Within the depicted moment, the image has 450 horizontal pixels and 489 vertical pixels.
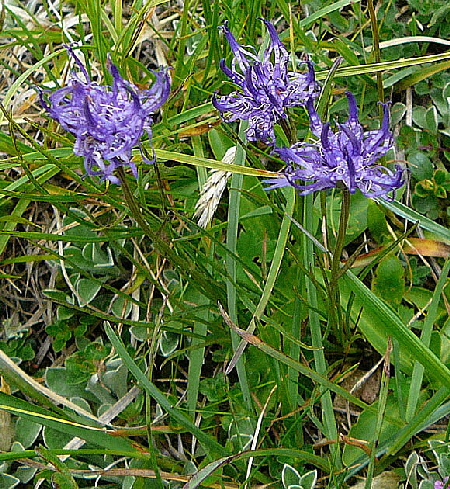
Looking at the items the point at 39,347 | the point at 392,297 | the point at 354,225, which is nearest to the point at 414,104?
the point at 354,225

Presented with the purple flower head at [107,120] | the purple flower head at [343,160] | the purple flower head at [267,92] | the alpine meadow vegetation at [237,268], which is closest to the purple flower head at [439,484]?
the alpine meadow vegetation at [237,268]

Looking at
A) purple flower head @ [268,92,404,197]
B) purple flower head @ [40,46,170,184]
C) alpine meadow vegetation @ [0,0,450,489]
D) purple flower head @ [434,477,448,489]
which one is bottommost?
purple flower head @ [434,477,448,489]

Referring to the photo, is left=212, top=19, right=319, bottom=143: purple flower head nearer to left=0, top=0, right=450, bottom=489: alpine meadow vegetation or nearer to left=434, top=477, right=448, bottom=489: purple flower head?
left=0, top=0, right=450, bottom=489: alpine meadow vegetation

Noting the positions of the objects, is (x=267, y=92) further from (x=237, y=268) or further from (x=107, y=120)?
(x=237, y=268)

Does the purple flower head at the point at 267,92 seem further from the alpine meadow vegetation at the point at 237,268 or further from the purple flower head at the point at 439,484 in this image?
the purple flower head at the point at 439,484

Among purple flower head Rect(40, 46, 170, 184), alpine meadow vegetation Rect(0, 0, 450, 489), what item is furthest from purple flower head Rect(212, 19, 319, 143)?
purple flower head Rect(40, 46, 170, 184)

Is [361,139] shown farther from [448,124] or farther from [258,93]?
[448,124]
